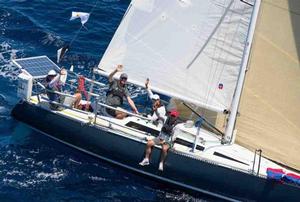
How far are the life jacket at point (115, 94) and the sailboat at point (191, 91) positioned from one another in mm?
392

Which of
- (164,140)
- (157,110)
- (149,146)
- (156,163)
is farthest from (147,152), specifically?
(157,110)

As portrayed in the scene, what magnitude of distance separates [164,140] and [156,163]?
2.72 ft

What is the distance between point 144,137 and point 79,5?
12810mm

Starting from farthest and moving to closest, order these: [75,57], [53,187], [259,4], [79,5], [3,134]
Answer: [79,5] → [75,57] → [3,134] → [53,187] → [259,4]

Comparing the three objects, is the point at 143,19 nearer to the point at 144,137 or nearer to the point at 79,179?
the point at 144,137

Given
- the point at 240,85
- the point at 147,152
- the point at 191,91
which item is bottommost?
the point at 147,152

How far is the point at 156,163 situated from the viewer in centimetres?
1998

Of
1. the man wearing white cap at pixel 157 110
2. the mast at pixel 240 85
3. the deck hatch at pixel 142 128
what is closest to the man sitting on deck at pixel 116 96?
the deck hatch at pixel 142 128

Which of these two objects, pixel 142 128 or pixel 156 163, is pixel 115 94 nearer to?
pixel 142 128

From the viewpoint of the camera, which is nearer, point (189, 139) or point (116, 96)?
point (189, 139)

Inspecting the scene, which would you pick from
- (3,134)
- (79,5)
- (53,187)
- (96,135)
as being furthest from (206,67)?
(79,5)

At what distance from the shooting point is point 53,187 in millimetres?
19625

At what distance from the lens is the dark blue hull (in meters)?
19.3

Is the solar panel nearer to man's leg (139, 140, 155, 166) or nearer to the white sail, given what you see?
the white sail
